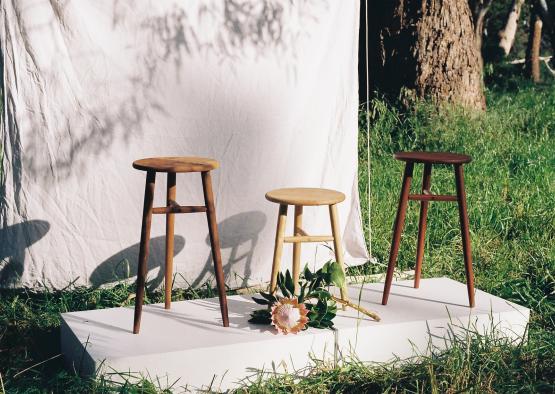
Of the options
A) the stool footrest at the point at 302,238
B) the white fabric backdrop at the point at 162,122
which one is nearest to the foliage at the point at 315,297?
the stool footrest at the point at 302,238

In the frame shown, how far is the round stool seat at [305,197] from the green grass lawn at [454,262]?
0.78 meters

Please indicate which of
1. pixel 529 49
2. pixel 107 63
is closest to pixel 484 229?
pixel 107 63

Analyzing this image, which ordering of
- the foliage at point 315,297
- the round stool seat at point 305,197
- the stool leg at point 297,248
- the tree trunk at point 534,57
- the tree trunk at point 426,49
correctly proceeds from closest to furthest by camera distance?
the foliage at point 315,297 → the round stool seat at point 305,197 → the stool leg at point 297,248 → the tree trunk at point 426,49 → the tree trunk at point 534,57

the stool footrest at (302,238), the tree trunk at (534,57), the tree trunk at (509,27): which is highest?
the tree trunk at (509,27)

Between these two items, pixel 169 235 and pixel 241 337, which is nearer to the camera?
pixel 241 337

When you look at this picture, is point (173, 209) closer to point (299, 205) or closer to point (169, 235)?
point (169, 235)

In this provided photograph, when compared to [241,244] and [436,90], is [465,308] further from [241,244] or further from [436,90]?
[436,90]

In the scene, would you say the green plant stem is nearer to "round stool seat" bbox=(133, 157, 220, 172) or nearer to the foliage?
the foliage

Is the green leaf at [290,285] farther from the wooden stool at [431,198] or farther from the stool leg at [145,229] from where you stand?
the stool leg at [145,229]

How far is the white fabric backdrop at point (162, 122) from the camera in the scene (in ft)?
14.7

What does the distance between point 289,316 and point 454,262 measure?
2056 mm

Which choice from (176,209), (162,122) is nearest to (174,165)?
(176,209)

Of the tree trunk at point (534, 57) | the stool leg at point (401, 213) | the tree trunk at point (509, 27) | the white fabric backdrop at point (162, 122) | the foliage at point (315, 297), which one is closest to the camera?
the foliage at point (315, 297)

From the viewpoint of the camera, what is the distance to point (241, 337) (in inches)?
148
